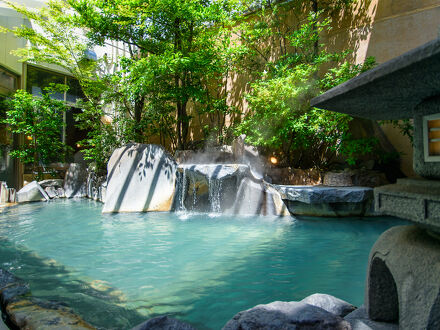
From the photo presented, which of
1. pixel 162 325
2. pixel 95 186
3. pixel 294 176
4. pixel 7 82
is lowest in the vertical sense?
pixel 162 325

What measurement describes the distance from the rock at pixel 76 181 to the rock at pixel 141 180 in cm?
365

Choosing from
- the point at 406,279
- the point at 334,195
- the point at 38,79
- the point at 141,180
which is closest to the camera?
the point at 406,279

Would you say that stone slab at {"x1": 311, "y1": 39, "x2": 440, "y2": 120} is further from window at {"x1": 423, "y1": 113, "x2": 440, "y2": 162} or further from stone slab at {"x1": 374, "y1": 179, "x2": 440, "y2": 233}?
stone slab at {"x1": 374, "y1": 179, "x2": 440, "y2": 233}

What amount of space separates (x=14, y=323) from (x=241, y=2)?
10.5 metres

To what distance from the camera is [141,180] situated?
8195 mm

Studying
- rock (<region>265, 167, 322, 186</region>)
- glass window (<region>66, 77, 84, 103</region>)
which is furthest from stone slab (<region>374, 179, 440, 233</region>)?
glass window (<region>66, 77, 84, 103</region>)

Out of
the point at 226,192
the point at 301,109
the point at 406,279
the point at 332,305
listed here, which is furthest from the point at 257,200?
the point at 406,279

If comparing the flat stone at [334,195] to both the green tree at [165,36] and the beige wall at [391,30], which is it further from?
the green tree at [165,36]

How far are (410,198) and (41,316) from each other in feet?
8.09

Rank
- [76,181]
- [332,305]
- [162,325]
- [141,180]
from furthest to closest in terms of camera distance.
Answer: [76,181] < [141,180] < [332,305] < [162,325]

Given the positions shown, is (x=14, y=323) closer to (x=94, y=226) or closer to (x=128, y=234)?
(x=128, y=234)

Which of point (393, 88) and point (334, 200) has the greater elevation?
point (393, 88)

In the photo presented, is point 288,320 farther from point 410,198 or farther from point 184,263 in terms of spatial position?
point 184,263

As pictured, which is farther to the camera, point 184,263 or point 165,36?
point 165,36
